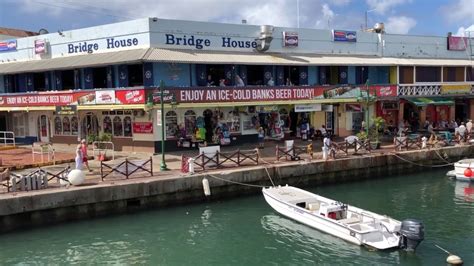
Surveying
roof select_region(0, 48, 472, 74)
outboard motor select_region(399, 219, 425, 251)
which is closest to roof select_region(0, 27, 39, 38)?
roof select_region(0, 48, 472, 74)

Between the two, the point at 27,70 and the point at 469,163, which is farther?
the point at 27,70

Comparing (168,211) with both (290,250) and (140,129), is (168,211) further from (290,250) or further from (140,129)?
(140,129)

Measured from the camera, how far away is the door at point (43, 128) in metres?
37.4

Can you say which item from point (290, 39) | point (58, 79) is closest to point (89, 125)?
point (58, 79)

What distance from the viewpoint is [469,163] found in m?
28.8

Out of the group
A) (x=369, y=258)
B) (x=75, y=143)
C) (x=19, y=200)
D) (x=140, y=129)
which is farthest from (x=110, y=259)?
(x=75, y=143)

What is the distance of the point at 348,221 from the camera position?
736 inches

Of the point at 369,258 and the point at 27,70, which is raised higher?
the point at 27,70

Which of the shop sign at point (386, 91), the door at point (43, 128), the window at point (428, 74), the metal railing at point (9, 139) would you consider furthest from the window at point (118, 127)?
the window at point (428, 74)

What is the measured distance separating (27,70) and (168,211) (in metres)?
18.1

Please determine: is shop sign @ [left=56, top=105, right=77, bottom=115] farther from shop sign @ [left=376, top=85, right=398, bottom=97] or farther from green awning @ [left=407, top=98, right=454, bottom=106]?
green awning @ [left=407, top=98, right=454, bottom=106]

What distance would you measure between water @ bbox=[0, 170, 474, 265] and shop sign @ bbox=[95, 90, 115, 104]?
9.98 meters

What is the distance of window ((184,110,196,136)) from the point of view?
31891 millimetres

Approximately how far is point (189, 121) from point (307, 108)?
867cm
